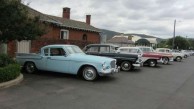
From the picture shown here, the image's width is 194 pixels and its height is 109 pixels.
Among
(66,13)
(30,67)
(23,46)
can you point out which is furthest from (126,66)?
(66,13)

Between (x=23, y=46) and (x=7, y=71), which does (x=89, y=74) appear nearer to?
(x=7, y=71)

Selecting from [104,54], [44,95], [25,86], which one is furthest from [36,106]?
[104,54]

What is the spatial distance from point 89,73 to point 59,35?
1674cm

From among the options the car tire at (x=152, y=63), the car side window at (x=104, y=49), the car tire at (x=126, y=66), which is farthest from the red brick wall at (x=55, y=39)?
the car tire at (x=152, y=63)

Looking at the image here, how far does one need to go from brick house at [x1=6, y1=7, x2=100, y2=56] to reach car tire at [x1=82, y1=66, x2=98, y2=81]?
3.96 metres

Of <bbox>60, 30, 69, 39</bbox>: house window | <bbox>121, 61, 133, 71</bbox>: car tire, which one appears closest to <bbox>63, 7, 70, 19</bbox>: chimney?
<bbox>60, 30, 69, 39</bbox>: house window

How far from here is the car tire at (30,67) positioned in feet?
44.9

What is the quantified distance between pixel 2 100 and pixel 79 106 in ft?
7.13

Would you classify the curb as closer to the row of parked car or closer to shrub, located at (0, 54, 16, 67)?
shrub, located at (0, 54, 16, 67)

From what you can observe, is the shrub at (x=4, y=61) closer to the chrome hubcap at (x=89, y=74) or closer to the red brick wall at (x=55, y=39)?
the chrome hubcap at (x=89, y=74)

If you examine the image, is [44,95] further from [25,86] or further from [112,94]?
[112,94]

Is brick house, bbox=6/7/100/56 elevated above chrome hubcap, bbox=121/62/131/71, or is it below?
above

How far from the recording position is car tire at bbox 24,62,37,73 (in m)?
13.7

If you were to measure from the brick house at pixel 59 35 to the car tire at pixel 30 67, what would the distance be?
234 cm
